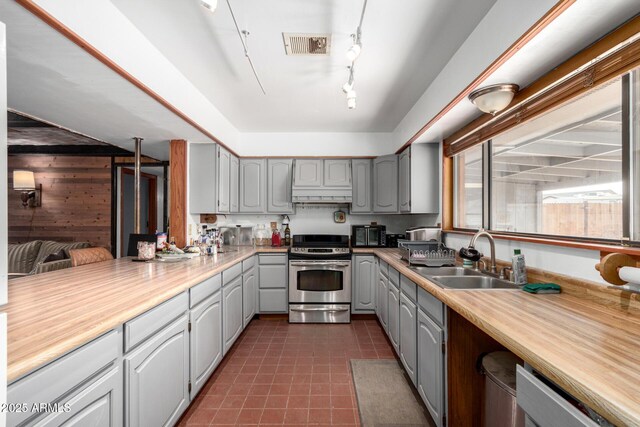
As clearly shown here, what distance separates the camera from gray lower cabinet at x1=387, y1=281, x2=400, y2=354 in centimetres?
252

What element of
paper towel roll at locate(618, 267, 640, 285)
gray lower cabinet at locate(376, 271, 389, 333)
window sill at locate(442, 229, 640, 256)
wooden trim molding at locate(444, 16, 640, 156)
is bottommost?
gray lower cabinet at locate(376, 271, 389, 333)

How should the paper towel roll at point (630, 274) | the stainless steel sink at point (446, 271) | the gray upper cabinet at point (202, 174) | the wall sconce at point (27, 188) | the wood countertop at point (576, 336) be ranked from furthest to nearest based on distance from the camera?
the wall sconce at point (27, 188), the gray upper cabinet at point (202, 174), the stainless steel sink at point (446, 271), the paper towel roll at point (630, 274), the wood countertop at point (576, 336)

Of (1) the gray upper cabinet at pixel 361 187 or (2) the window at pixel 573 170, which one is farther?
(1) the gray upper cabinet at pixel 361 187

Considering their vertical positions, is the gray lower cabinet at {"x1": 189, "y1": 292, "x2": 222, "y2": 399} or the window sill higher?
the window sill

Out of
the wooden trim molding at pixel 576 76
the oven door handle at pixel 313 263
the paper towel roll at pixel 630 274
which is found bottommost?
the oven door handle at pixel 313 263

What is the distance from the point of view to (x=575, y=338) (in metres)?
0.97

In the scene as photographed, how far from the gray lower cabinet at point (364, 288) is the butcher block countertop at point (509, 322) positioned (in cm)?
189

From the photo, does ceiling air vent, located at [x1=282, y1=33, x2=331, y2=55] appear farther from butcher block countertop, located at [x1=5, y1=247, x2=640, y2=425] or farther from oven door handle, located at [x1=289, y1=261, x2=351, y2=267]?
oven door handle, located at [x1=289, y1=261, x2=351, y2=267]

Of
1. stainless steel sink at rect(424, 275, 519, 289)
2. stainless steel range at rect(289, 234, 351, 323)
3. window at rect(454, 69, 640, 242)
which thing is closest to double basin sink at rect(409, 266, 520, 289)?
stainless steel sink at rect(424, 275, 519, 289)

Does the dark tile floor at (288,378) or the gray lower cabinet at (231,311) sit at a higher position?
the gray lower cabinet at (231,311)

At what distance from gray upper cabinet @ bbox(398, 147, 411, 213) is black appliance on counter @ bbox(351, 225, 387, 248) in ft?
1.71

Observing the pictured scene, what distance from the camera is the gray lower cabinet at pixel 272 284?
3635mm

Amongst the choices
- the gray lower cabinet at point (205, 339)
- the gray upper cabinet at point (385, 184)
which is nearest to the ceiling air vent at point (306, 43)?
the gray lower cabinet at point (205, 339)

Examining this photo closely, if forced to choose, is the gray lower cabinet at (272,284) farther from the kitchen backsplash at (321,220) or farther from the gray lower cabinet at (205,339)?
the gray lower cabinet at (205,339)
